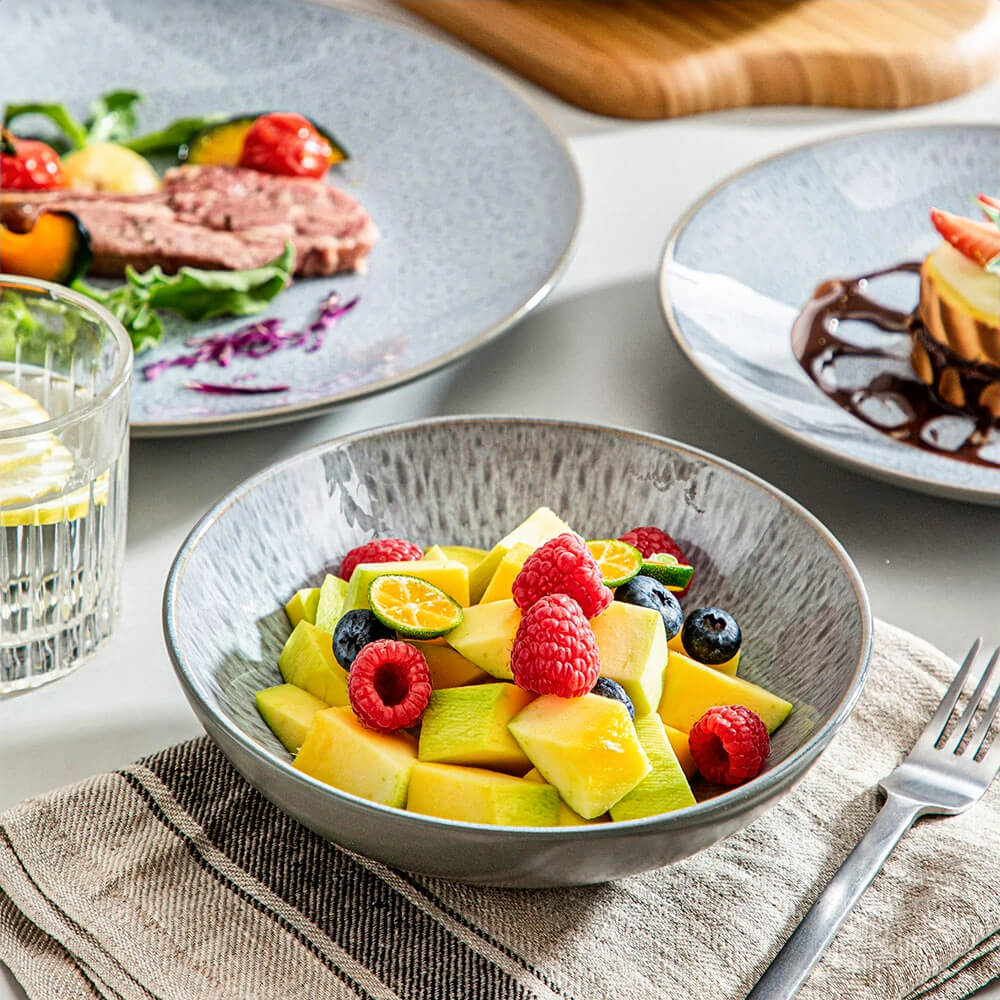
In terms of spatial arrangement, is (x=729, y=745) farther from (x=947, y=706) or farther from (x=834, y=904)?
(x=947, y=706)

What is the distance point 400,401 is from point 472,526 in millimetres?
326

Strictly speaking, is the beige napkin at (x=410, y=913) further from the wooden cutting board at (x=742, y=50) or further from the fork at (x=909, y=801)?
the wooden cutting board at (x=742, y=50)

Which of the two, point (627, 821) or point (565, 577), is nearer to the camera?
point (627, 821)

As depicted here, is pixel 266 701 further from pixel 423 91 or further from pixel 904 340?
pixel 423 91

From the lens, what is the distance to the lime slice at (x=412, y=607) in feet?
2.98

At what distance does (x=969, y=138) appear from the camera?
71.1 inches

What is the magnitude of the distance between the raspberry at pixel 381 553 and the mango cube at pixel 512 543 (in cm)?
5

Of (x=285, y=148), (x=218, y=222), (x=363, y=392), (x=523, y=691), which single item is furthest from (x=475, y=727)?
(x=285, y=148)

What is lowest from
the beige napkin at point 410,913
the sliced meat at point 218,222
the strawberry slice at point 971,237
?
the beige napkin at point 410,913

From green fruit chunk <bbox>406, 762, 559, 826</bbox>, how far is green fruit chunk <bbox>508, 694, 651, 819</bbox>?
0.02 meters

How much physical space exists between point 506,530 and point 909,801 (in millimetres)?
394

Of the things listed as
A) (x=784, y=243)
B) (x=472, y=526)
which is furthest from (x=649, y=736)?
(x=784, y=243)

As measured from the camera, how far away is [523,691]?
889 millimetres

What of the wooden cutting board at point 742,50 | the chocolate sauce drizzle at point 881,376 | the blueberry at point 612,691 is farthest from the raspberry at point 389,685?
the wooden cutting board at point 742,50
